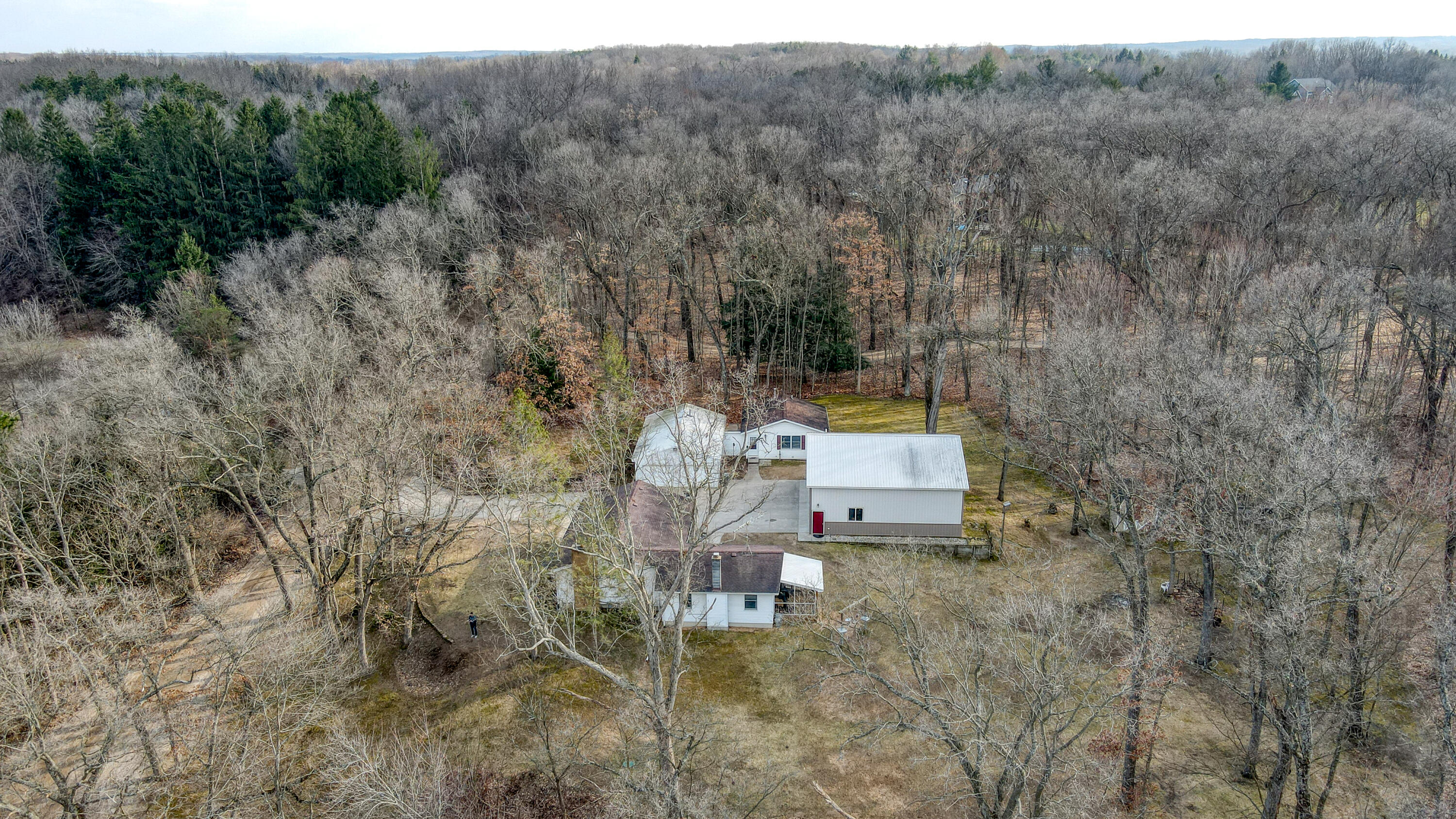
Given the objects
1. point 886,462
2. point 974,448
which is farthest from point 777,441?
point 974,448

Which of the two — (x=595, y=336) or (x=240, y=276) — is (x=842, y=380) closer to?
(x=595, y=336)

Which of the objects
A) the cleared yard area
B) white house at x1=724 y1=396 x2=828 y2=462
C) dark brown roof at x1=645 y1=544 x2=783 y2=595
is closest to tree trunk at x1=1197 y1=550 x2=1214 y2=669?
the cleared yard area

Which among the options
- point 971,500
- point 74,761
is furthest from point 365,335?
point 971,500

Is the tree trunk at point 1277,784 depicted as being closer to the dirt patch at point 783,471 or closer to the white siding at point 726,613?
the white siding at point 726,613

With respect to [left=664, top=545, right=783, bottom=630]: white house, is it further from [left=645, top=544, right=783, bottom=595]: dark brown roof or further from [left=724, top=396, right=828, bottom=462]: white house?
[left=724, top=396, right=828, bottom=462]: white house

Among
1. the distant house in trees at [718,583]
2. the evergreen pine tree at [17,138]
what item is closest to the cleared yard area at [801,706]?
the distant house in trees at [718,583]

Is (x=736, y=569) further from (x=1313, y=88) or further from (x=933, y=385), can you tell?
(x=1313, y=88)
